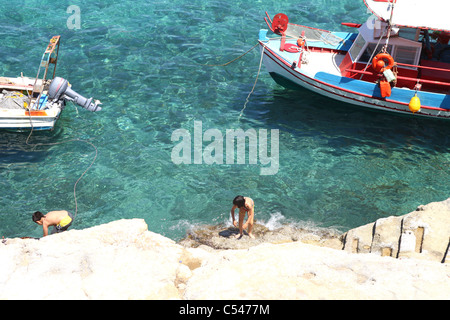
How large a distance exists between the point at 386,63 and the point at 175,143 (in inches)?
289

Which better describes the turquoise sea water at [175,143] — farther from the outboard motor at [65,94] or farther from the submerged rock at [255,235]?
the outboard motor at [65,94]

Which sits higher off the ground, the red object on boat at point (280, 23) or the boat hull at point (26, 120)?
the red object on boat at point (280, 23)

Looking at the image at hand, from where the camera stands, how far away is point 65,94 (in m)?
15.2

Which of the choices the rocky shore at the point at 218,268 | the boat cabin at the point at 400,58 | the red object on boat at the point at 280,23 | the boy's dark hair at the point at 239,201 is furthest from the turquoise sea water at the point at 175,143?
the rocky shore at the point at 218,268

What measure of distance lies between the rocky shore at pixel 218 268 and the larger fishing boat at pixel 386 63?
6951 mm

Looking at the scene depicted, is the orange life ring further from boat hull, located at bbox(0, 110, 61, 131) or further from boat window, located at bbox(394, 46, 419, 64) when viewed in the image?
boat hull, located at bbox(0, 110, 61, 131)

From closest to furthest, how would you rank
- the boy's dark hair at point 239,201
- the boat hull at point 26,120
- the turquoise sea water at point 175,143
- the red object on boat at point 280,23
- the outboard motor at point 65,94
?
1. the boy's dark hair at point 239,201
2. the turquoise sea water at point 175,143
3. the boat hull at point 26,120
4. the outboard motor at point 65,94
5. the red object on boat at point 280,23

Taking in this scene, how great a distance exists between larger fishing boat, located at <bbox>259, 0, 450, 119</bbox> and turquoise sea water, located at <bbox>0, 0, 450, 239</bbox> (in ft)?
2.85

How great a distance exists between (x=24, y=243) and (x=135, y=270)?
2.40m

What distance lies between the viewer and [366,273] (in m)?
7.62

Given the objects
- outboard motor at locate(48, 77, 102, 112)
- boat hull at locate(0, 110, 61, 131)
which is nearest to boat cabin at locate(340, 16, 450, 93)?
outboard motor at locate(48, 77, 102, 112)

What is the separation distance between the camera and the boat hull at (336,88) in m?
15.6

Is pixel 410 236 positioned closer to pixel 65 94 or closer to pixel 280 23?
pixel 280 23

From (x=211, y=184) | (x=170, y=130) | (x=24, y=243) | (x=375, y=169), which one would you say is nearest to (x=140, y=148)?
(x=170, y=130)
